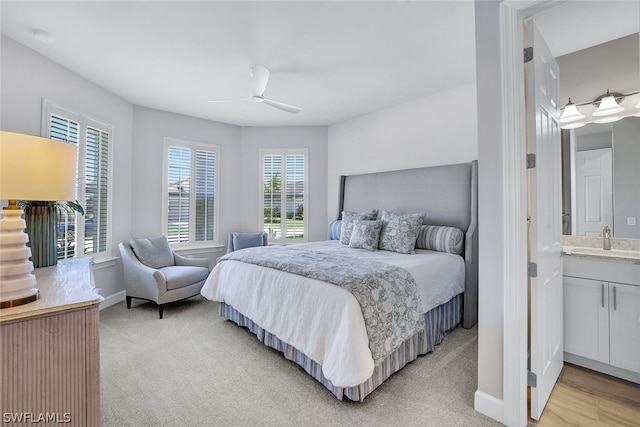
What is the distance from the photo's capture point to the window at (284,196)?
5336mm

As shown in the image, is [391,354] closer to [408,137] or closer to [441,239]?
[441,239]

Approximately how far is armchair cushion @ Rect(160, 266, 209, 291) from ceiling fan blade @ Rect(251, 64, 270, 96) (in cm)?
234

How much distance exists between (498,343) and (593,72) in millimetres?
2591

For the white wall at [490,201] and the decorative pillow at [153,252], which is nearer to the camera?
the white wall at [490,201]

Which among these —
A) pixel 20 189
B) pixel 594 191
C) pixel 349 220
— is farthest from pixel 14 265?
pixel 594 191

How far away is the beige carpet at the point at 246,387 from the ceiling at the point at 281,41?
2629mm

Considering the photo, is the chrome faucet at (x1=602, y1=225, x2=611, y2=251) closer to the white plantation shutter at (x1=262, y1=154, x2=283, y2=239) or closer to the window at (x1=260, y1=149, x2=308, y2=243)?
the window at (x1=260, y1=149, x2=308, y2=243)

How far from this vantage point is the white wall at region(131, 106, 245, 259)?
169 inches

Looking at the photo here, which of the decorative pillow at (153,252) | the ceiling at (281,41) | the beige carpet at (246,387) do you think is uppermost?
the ceiling at (281,41)

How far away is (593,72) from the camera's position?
2570mm

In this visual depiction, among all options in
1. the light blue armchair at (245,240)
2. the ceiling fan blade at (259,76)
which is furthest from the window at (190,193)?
the ceiling fan blade at (259,76)

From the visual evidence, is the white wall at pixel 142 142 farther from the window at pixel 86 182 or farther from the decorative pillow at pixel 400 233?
the decorative pillow at pixel 400 233

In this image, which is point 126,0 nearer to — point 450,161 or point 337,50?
point 337,50

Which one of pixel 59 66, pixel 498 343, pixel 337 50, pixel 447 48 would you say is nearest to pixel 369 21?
pixel 337 50
